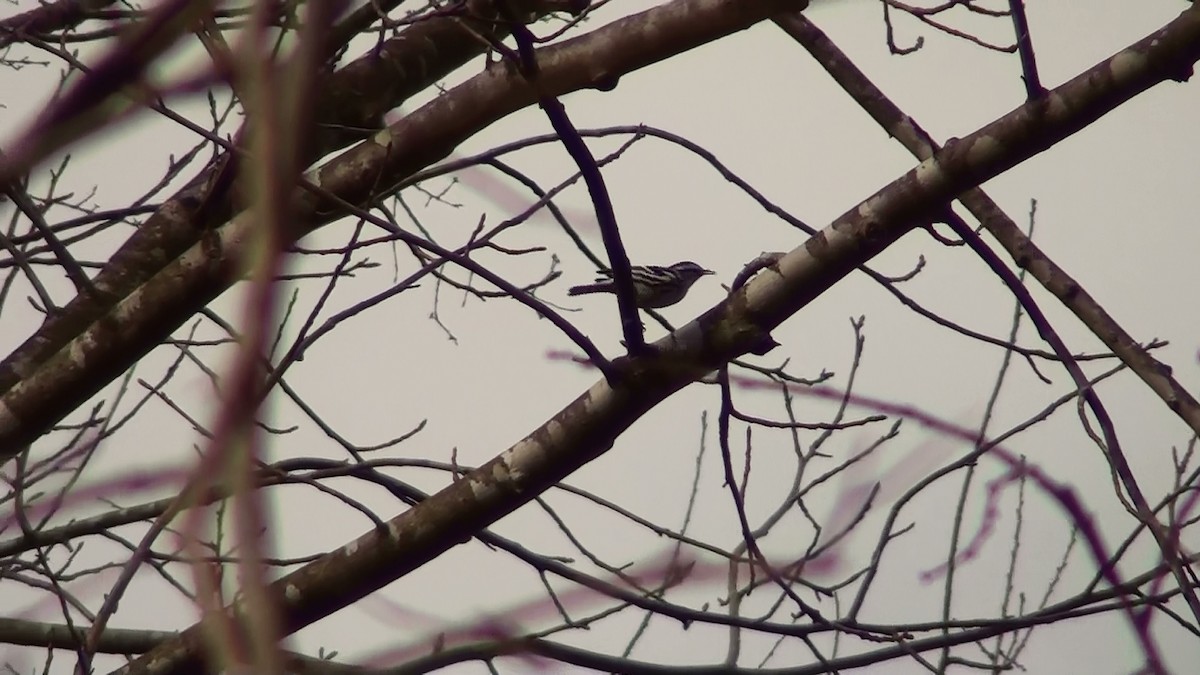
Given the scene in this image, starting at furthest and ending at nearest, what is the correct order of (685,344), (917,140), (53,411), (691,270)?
1. (691,270)
2. (53,411)
3. (917,140)
4. (685,344)

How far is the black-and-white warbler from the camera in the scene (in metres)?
6.38

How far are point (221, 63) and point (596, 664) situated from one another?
Answer: 228 cm

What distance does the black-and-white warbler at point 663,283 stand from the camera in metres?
6.38

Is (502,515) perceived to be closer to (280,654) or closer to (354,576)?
(354,576)

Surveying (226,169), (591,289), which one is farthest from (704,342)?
(591,289)

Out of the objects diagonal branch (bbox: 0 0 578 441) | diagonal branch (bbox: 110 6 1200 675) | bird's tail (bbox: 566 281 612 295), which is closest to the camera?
diagonal branch (bbox: 110 6 1200 675)

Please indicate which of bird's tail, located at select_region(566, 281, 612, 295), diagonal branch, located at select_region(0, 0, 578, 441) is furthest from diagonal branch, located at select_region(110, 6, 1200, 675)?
bird's tail, located at select_region(566, 281, 612, 295)

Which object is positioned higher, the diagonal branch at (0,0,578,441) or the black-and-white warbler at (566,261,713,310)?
Result: the black-and-white warbler at (566,261,713,310)

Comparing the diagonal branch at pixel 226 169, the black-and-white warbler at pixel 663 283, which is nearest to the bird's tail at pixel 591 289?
the black-and-white warbler at pixel 663 283

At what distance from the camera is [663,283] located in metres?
Answer: 6.51

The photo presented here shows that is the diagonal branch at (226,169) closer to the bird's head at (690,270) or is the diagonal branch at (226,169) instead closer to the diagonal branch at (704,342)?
the diagonal branch at (704,342)

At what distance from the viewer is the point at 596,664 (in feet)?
8.77

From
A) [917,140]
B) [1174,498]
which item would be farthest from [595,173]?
[1174,498]

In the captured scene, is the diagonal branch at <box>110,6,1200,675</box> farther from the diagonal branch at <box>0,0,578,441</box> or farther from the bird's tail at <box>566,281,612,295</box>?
the bird's tail at <box>566,281,612,295</box>
